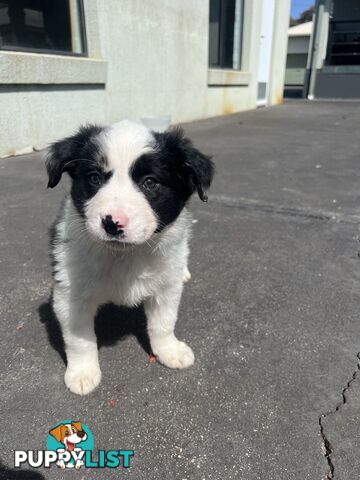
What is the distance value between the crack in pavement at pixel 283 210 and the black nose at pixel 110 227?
125 inches

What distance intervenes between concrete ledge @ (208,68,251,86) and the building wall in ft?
0.10

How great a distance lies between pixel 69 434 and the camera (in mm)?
1796

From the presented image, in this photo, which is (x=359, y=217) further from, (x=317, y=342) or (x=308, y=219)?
(x=317, y=342)

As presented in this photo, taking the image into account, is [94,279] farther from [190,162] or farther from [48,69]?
[48,69]

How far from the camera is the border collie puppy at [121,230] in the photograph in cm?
174

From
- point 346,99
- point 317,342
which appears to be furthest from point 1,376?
point 346,99

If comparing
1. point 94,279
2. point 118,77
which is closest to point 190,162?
point 94,279

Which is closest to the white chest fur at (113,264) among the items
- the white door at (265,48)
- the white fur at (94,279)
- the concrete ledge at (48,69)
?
the white fur at (94,279)

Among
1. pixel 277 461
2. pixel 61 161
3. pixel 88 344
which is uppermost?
pixel 61 161

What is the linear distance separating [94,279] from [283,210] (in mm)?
3148

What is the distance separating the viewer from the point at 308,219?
4305 millimetres

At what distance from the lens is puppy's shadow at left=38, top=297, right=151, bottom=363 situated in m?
2.41

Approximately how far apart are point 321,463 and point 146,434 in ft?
Result: 2.57

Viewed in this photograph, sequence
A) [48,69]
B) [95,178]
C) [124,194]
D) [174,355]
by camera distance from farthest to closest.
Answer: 1. [48,69]
2. [174,355]
3. [95,178]
4. [124,194]
